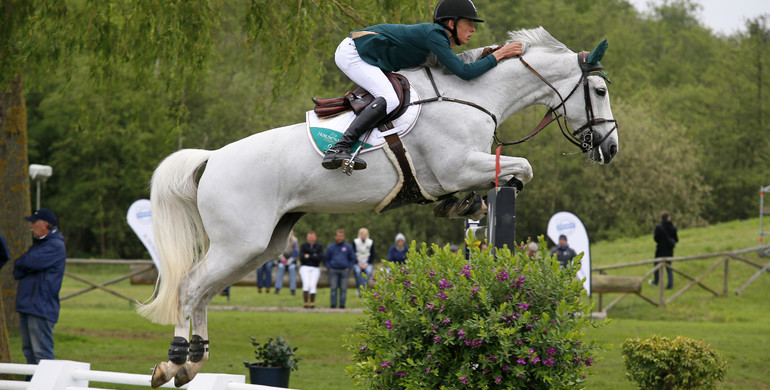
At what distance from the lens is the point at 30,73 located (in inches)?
393

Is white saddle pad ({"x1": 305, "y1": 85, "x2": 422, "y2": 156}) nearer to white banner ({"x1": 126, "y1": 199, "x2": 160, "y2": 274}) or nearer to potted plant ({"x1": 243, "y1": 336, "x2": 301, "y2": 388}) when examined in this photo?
potted plant ({"x1": 243, "y1": 336, "x2": 301, "y2": 388})

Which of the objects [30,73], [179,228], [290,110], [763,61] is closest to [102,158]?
[290,110]

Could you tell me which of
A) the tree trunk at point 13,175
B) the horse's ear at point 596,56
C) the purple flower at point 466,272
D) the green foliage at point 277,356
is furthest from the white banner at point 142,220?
the purple flower at point 466,272

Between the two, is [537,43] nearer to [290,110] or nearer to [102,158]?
[290,110]

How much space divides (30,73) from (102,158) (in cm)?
2600

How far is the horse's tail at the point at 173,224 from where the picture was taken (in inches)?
197

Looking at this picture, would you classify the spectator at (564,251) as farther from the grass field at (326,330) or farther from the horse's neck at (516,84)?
the horse's neck at (516,84)

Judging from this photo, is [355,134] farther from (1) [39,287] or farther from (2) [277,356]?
(1) [39,287]

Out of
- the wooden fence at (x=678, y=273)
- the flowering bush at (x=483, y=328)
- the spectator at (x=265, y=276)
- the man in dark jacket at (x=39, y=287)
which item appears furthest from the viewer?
the spectator at (x=265, y=276)

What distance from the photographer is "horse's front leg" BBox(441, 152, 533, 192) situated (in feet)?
15.3

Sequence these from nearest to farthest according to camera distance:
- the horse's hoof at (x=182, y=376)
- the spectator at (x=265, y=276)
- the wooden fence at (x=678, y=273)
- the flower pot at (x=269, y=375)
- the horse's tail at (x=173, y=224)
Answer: the horse's hoof at (x=182, y=376), the horse's tail at (x=173, y=224), the flower pot at (x=269, y=375), the wooden fence at (x=678, y=273), the spectator at (x=265, y=276)

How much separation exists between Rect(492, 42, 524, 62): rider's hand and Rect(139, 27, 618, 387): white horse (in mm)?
50

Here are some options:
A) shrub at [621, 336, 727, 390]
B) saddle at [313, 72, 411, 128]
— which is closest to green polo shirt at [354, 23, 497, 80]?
saddle at [313, 72, 411, 128]

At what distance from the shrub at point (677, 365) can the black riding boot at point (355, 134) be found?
3.80 m
